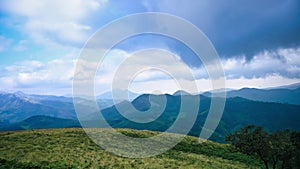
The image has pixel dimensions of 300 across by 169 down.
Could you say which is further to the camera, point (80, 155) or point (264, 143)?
point (264, 143)

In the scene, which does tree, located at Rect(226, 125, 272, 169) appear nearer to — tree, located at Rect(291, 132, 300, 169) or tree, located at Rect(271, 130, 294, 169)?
tree, located at Rect(271, 130, 294, 169)

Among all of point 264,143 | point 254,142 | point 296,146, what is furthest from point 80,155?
point 296,146

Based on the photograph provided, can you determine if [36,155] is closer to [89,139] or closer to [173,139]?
[89,139]

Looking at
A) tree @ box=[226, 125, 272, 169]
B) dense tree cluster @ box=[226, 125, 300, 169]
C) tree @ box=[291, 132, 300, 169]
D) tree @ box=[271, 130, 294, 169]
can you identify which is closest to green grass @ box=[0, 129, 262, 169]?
tree @ box=[226, 125, 272, 169]

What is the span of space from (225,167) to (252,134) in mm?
8022

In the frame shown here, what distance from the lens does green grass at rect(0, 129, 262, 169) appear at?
34.5 meters

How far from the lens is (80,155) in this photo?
39250 millimetres

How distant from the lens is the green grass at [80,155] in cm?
3447

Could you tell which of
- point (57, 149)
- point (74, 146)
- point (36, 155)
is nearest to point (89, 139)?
point (74, 146)

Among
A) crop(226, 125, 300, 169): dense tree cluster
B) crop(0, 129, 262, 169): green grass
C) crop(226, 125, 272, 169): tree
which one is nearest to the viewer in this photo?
crop(0, 129, 262, 169): green grass

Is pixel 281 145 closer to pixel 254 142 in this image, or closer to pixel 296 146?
pixel 254 142

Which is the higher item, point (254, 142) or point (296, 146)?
point (254, 142)

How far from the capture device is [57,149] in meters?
40.4

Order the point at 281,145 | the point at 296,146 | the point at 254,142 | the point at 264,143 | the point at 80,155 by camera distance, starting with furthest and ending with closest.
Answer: the point at 296,146 < the point at 254,142 < the point at 264,143 < the point at 281,145 < the point at 80,155
